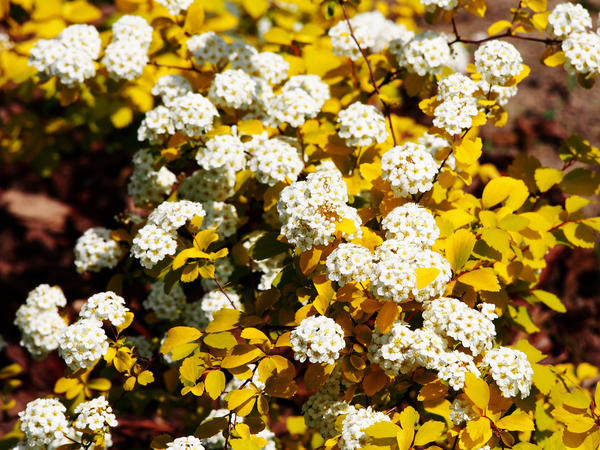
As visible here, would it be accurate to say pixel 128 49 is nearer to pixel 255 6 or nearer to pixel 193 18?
pixel 193 18

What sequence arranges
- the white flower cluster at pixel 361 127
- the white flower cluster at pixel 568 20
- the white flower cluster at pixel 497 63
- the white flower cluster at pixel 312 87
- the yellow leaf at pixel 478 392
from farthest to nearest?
the white flower cluster at pixel 312 87 → the white flower cluster at pixel 568 20 → the white flower cluster at pixel 361 127 → the white flower cluster at pixel 497 63 → the yellow leaf at pixel 478 392

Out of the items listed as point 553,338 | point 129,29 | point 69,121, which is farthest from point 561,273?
point 69,121

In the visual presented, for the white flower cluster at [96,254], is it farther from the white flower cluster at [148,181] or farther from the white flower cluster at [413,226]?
the white flower cluster at [413,226]

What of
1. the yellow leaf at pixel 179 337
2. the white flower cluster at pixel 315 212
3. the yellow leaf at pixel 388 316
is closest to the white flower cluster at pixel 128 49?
the white flower cluster at pixel 315 212

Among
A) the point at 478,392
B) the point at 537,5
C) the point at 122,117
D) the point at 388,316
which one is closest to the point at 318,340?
the point at 388,316

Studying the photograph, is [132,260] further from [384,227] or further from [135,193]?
[384,227]

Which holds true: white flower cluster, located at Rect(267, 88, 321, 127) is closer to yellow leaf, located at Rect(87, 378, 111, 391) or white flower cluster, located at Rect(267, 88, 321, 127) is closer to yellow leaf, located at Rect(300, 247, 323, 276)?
Result: yellow leaf, located at Rect(300, 247, 323, 276)
